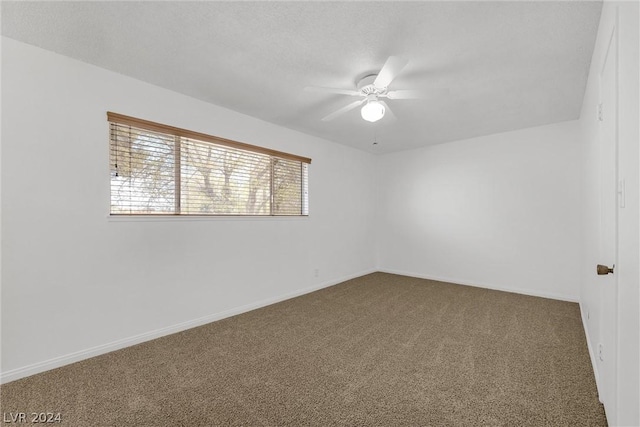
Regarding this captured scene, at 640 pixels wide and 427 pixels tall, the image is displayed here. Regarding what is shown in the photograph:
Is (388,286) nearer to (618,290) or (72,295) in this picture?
(618,290)

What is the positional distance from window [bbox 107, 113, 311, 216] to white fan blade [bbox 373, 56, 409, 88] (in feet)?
6.15

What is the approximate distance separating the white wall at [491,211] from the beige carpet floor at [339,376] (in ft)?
3.30

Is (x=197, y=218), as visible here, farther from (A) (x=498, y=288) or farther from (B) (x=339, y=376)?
(A) (x=498, y=288)

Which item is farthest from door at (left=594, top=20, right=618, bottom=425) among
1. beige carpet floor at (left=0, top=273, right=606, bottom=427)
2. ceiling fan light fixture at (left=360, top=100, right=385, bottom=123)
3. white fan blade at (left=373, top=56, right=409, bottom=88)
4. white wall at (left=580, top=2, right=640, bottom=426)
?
ceiling fan light fixture at (left=360, top=100, right=385, bottom=123)

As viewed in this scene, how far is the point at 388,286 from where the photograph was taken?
453cm

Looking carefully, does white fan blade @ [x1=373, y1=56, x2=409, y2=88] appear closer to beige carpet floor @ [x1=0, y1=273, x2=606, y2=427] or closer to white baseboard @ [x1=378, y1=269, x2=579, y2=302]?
beige carpet floor @ [x1=0, y1=273, x2=606, y2=427]

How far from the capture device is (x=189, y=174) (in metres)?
2.97

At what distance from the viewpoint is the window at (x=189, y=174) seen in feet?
8.36

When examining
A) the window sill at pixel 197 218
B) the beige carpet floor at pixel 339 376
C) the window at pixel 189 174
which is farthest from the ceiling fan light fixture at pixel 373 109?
the beige carpet floor at pixel 339 376

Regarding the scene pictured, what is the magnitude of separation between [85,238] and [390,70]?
2715 millimetres

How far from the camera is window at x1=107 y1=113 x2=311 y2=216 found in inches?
100

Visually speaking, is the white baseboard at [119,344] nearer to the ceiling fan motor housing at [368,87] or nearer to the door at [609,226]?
the ceiling fan motor housing at [368,87]

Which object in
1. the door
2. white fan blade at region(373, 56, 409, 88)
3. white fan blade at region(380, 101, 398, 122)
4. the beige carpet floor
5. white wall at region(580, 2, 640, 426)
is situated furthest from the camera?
white fan blade at region(380, 101, 398, 122)

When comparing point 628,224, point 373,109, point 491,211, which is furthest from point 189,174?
→ point 491,211
